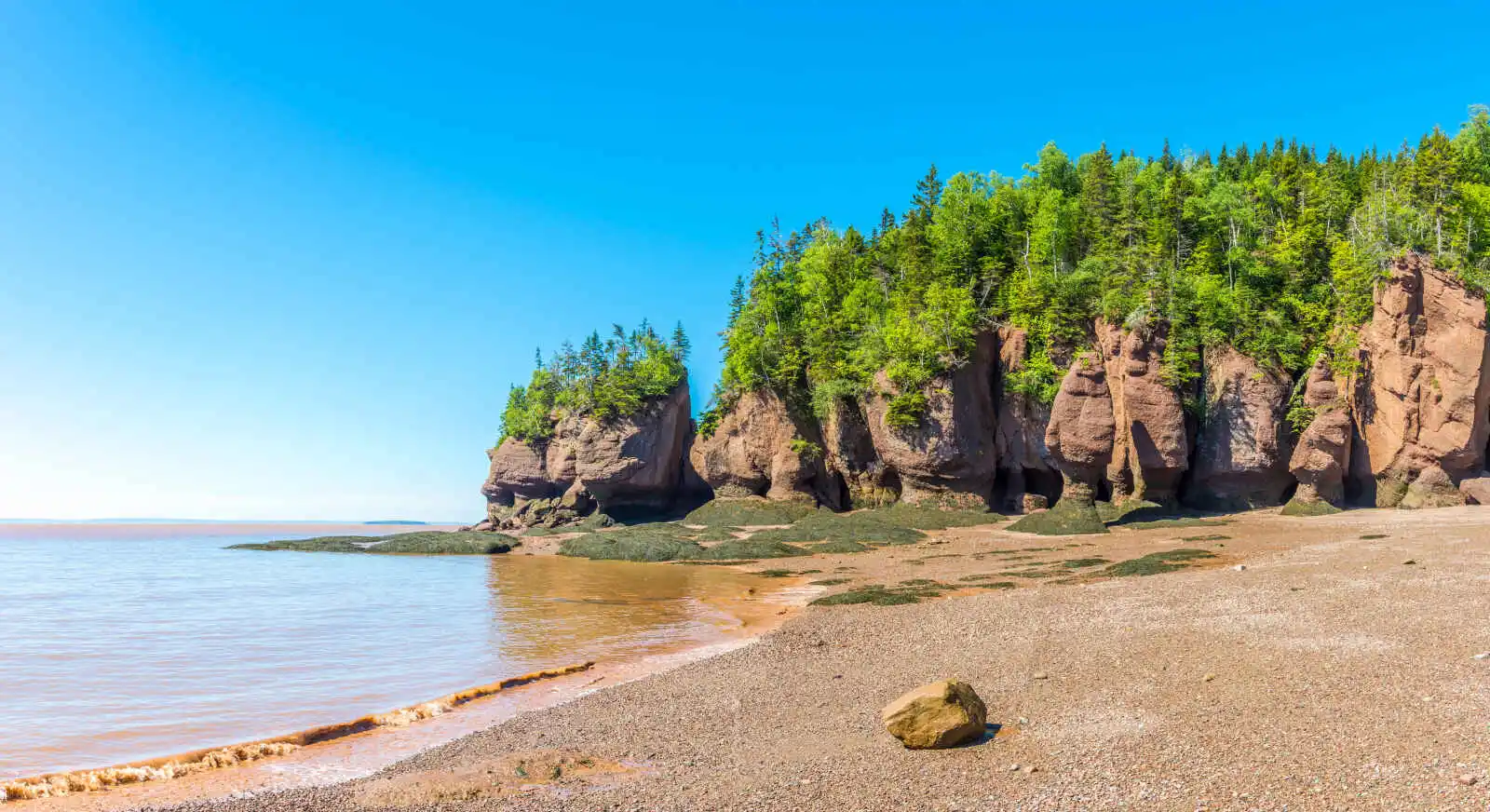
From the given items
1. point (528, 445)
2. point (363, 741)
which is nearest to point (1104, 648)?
point (363, 741)

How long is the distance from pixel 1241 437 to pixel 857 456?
2095 cm

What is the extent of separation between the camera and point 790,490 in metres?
48.8

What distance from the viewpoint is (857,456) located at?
4828cm

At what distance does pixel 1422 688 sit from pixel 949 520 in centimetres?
3132

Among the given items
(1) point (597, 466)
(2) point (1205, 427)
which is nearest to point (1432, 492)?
(2) point (1205, 427)

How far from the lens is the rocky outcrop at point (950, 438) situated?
41.3 m

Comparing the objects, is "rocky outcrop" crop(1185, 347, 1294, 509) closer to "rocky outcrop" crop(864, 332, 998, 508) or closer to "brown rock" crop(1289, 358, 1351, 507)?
"brown rock" crop(1289, 358, 1351, 507)

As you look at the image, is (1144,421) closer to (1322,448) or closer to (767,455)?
(1322,448)

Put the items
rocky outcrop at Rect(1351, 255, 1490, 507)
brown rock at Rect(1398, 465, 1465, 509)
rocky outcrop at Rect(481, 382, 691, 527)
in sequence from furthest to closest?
rocky outcrop at Rect(481, 382, 691, 527), rocky outcrop at Rect(1351, 255, 1490, 507), brown rock at Rect(1398, 465, 1465, 509)

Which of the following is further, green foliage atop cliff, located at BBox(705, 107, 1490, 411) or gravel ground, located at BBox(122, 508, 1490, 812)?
green foliage atop cliff, located at BBox(705, 107, 1490, 411)

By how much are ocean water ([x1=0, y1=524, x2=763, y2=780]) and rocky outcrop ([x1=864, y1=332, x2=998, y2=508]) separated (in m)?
16.9

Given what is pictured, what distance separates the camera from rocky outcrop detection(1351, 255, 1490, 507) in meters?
31.5

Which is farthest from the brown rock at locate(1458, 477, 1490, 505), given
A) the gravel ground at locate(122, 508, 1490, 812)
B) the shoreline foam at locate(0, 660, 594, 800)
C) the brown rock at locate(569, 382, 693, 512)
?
the brown rock at locate(569, 382, 693, 512)

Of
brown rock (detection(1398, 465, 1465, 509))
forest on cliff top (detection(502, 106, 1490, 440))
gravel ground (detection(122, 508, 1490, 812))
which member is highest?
forest on cliff top (detection(502, 106, 1490, 440))
